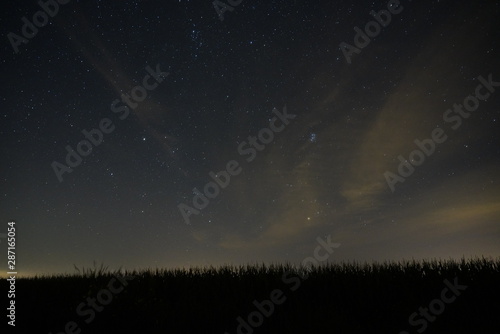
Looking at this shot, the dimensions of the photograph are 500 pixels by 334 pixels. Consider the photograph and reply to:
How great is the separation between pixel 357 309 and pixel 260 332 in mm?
2703

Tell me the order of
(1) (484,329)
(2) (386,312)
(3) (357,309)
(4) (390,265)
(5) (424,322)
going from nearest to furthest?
(1) (484,329) < (5) (424,322) < (2) (386,312) < (3) (357,309) < (4) (390,265)

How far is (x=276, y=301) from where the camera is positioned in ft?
24.6

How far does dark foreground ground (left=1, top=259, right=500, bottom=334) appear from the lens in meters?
6.04

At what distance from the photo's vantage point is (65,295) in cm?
815

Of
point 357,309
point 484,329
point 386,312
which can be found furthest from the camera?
point 357,309

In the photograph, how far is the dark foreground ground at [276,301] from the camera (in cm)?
604

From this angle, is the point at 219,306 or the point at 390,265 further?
the point at 390,265

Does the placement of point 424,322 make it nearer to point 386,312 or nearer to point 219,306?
point 386,312

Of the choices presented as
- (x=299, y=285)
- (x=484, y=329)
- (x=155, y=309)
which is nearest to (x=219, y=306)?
(x=155, y=309)

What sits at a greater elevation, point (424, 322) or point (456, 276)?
point (424, 322)

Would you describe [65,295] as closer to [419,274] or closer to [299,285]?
[299,285]

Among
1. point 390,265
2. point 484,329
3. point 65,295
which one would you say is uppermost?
point 65,295

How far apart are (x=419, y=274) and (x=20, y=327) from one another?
9.15 metres

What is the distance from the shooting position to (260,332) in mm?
5730
